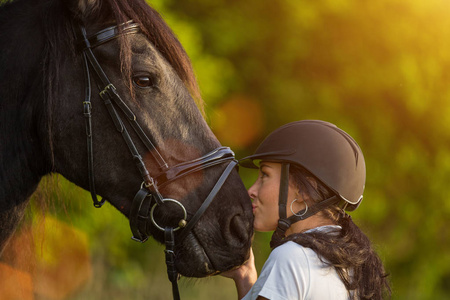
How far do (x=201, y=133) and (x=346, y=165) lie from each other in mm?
744

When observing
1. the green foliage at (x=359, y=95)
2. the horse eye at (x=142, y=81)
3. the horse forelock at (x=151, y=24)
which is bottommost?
the green foliage at (x=359, y=95)

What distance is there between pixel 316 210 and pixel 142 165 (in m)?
0.88

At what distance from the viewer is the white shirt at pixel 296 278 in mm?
2023

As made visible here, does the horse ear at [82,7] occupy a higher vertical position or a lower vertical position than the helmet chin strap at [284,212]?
higher

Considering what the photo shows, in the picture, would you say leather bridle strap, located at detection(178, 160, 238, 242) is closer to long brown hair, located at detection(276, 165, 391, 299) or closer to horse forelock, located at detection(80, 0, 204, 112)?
long brown hair, located at detection(276, 165, 391, 299)

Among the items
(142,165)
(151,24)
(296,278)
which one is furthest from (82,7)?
(296,278)

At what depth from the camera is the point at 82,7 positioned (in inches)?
95.2

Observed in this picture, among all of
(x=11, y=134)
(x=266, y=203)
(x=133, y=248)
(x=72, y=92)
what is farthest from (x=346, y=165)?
(x=133, y=248)

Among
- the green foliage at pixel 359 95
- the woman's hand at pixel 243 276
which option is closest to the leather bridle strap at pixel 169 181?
the woman's hand at pixel 243 276

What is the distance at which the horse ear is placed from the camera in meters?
2.40

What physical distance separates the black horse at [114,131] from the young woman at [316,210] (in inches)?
6.7

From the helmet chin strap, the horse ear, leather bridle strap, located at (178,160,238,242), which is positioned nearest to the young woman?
the helmet chin strap

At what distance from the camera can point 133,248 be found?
8984 mm

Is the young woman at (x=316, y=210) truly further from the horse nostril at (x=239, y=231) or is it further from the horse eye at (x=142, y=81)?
the horse eye at (x=142, y=81)
